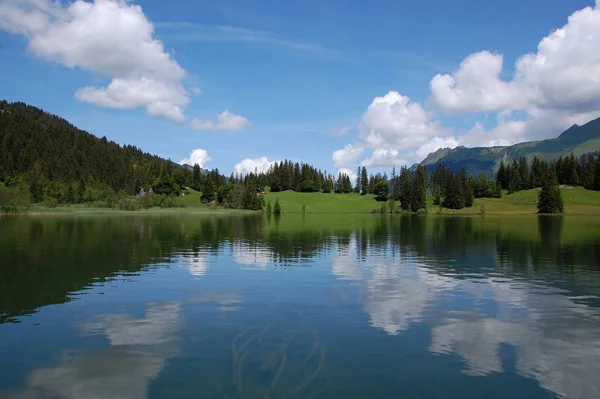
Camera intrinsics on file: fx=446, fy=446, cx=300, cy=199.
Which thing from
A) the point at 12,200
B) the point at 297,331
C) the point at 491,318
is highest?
the point at 12,200

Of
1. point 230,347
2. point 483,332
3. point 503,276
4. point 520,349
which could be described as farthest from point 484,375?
point 503,276

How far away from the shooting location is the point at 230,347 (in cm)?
1917

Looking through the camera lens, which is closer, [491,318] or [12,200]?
[491,318]

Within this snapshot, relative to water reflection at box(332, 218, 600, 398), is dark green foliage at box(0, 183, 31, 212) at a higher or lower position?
higher

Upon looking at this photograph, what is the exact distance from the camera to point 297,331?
854 inches

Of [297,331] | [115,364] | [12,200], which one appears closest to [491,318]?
[297,331]

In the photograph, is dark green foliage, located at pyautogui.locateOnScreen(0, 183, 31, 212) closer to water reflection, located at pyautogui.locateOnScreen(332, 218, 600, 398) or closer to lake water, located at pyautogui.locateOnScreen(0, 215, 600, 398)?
lake water, located at pyautogui.locateOnScreen(0, 215, 600, 398)

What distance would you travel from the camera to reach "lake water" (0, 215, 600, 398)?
15609 millimetres

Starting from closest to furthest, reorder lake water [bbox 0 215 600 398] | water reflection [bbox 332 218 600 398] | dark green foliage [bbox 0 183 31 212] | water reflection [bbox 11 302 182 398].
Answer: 1. water reflection [bbox 11 302 182 398]
2. lake water [bbox 0 215 600 398]
3. water reflection [bbox 332 218 600 398]
4. dark green foliage [bbox 0 183 31 212]

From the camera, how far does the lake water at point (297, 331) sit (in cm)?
1561

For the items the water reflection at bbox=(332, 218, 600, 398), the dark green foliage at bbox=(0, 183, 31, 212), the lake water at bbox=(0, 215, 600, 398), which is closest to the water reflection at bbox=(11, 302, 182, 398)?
the lake water at bbox=(0, 215, 600, 398)

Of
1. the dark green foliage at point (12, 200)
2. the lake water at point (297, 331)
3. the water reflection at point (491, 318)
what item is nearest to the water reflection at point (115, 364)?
the lake water at point (297, 331)

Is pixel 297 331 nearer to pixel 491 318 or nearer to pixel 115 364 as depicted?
pixel 115 364

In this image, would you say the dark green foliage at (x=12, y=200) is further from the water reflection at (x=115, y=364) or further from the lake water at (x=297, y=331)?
the water reflection at (x=115, y=364)
